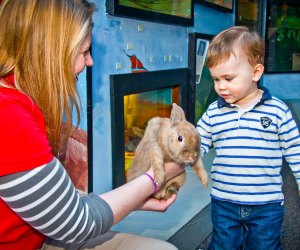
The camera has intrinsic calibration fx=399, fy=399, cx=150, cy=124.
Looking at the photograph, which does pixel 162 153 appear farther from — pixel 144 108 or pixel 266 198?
pixel 144 108

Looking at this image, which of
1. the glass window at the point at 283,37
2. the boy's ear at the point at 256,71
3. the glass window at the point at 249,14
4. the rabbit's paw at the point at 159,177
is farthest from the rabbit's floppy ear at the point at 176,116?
the glass window at the point at 283,37

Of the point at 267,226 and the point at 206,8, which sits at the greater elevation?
the point at 206,8

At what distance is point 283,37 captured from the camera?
27.7 feet

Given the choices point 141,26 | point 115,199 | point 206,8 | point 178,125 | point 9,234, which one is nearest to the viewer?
point 9,234

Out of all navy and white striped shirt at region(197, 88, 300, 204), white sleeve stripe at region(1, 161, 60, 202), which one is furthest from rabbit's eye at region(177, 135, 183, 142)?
white sleeve stripe at region(1, 161, 60, 202)

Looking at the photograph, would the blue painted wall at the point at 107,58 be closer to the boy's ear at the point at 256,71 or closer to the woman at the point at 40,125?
the boy's ear at the point at 256,71

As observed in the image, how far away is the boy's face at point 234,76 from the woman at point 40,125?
0.79 m

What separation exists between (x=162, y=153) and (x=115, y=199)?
420 millimetres

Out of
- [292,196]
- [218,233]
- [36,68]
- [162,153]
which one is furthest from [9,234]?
[292,196]

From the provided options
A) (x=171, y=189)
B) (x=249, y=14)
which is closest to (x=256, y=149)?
(x=171, y=189)

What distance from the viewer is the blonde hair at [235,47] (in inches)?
77.6

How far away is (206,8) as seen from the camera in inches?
198

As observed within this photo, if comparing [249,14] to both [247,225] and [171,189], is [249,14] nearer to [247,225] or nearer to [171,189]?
[247,225]

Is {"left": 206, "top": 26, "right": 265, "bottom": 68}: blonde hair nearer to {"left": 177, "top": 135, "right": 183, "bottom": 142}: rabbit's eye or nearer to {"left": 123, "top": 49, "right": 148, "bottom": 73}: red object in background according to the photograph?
Answer: {"left": 177, "top": 135, "right": 183, "bottom": 142}: rabbit's eye
